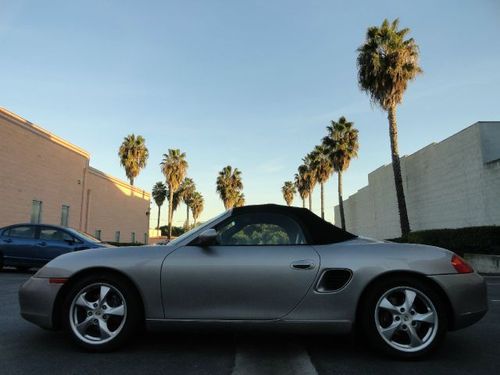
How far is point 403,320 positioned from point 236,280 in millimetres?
1464

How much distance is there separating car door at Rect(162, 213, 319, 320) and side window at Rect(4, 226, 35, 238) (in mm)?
10542

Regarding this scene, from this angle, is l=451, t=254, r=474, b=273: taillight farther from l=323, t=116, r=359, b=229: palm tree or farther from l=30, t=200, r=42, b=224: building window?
l=323, t=116, r=359, b=229: palm tree

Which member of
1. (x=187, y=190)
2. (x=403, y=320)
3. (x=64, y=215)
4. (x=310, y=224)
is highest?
(x=187, y=190)

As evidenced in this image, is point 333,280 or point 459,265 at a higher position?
point 459,265

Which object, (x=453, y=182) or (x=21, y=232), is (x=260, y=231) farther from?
(x=453, y=182)

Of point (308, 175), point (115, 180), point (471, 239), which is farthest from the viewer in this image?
point (308, 175)

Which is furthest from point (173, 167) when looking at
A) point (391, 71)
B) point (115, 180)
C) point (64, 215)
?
point (391, 71)

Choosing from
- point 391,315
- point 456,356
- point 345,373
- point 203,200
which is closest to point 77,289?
point 345,373

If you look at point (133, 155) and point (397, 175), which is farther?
point (133, 155)

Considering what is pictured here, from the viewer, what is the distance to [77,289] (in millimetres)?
4199

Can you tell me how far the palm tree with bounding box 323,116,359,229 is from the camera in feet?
130

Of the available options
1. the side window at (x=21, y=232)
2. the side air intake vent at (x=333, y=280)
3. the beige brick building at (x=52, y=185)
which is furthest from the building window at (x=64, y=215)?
the side air intake vent at (x=333, y=280)

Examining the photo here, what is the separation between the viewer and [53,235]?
13180 millimetres

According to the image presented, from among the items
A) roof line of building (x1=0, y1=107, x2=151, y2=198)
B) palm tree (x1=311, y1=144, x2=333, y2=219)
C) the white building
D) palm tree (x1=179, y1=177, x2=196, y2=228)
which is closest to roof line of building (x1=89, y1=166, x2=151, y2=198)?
roof line of building (x1=0, y1=107, x2=151, y2=198)
